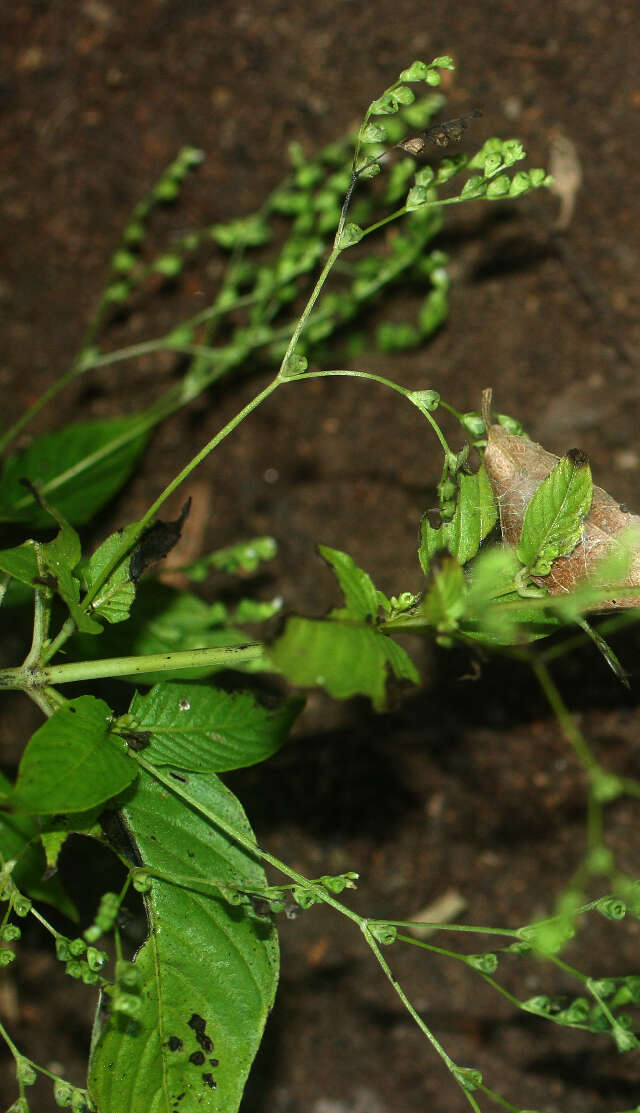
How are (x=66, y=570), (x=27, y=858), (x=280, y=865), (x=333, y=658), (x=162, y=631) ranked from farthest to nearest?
(x=162, y=631) → (x=27, y=858) → (x=66, y=570) → (x=280, y=865) → (x=333, y=658)

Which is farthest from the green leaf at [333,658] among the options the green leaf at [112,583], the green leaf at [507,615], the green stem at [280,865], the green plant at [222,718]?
the green leaf at [112,583]

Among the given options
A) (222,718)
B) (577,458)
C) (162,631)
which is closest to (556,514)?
(577,458)

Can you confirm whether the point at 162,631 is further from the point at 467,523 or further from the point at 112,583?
the point at 467,523

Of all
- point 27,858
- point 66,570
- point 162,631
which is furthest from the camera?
point 162,631

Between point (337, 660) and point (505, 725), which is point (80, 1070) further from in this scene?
point (337, 660)

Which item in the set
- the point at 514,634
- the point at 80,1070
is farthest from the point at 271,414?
the point at 80,1070

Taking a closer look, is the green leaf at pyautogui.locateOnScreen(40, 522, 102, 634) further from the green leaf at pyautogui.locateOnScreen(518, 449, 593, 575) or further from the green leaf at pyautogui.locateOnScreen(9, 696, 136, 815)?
the green leaf at pyautogui.locateOnScreen(518, 449, 593, 575)

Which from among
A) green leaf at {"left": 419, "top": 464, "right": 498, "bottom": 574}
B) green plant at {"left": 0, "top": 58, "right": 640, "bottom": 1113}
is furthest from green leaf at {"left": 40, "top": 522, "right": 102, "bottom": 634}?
green leaf at {"left": 419, "top": 464, "right": 498, "bottom": 574}

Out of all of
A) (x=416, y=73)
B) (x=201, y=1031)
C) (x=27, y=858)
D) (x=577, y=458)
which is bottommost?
(x=201, y=1031)
